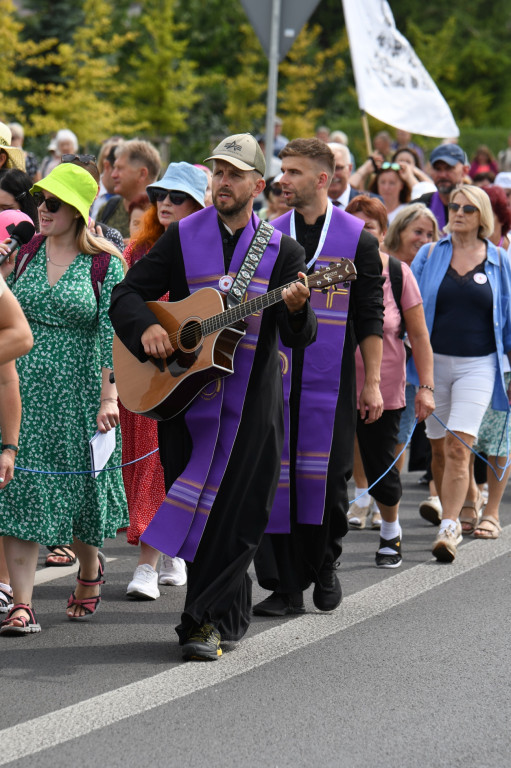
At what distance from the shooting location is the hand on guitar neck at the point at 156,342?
5508 millimetres

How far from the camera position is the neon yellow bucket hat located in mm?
5977

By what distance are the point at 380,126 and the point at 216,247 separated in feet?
108

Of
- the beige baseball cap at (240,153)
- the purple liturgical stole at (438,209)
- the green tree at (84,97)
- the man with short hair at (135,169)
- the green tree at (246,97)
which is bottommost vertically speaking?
the green tree at (246,97)

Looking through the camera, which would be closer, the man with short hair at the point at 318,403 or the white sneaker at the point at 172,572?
the man with short hair at the point at 318,403

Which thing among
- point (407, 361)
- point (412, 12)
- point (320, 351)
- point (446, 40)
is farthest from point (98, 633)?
point (412, 12)

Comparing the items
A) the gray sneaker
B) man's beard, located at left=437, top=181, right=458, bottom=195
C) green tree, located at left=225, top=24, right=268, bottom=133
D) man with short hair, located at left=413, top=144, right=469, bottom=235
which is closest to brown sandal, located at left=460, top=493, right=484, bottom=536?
the gray sneaker

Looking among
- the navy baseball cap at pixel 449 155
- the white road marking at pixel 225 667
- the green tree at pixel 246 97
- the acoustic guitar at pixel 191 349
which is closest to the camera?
the white road marking at pixel 225 667

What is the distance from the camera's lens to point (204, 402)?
222 inches

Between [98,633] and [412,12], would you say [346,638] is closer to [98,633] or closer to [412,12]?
[98,633]

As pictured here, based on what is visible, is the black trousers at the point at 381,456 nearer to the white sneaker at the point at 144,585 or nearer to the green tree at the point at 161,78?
the white sneaker at the point at 144,585

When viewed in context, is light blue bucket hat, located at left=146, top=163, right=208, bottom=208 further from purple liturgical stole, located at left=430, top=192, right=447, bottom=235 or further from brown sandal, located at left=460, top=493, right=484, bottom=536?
purple liturgical stole, located at left=430, top=192, right=447, bottom=235

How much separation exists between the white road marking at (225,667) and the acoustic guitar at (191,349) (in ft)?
3.44

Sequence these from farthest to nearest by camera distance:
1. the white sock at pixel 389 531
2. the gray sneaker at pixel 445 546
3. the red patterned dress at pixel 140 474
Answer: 1. the white sock at pixel 389 531
2. the gray sneaker at pixel 445 546
3. the red patterned dress at pixel 140 474

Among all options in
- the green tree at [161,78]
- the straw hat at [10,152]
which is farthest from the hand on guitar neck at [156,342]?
the green tree at [161,78]
